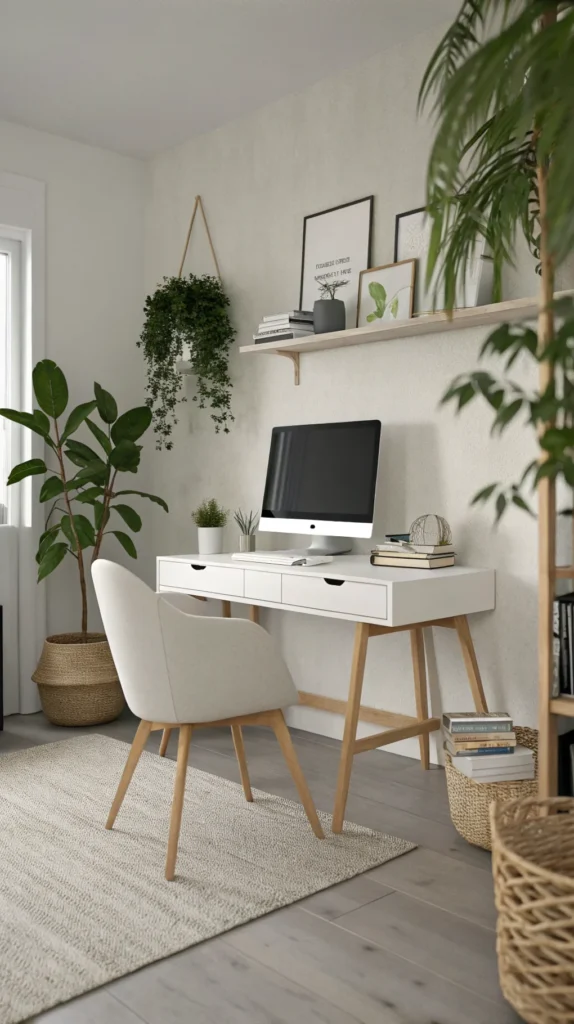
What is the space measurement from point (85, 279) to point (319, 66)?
1.54 m

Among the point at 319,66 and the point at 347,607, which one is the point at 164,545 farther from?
the point at 319,66

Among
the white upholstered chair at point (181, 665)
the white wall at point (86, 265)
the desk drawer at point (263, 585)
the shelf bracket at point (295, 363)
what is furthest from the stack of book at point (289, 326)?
the white upholstered chair at point (181, 665)

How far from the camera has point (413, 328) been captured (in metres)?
3.13

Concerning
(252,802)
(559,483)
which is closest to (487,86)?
(559,483)

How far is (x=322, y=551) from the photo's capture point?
135 inches

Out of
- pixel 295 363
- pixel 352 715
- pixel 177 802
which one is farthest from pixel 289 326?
pixel 177 802

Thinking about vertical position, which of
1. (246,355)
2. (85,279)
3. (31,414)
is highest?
(85,279)

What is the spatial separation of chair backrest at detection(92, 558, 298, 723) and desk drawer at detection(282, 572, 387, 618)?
41 cm

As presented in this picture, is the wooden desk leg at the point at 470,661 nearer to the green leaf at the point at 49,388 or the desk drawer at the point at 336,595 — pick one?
the desk drawer at the point at 336,595

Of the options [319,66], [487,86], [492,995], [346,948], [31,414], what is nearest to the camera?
[487,86]

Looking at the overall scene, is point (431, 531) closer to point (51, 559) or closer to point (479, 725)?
point (479, 725)

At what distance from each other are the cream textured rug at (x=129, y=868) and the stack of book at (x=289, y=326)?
1.70 metres

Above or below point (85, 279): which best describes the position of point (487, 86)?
below

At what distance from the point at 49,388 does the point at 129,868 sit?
220cm
